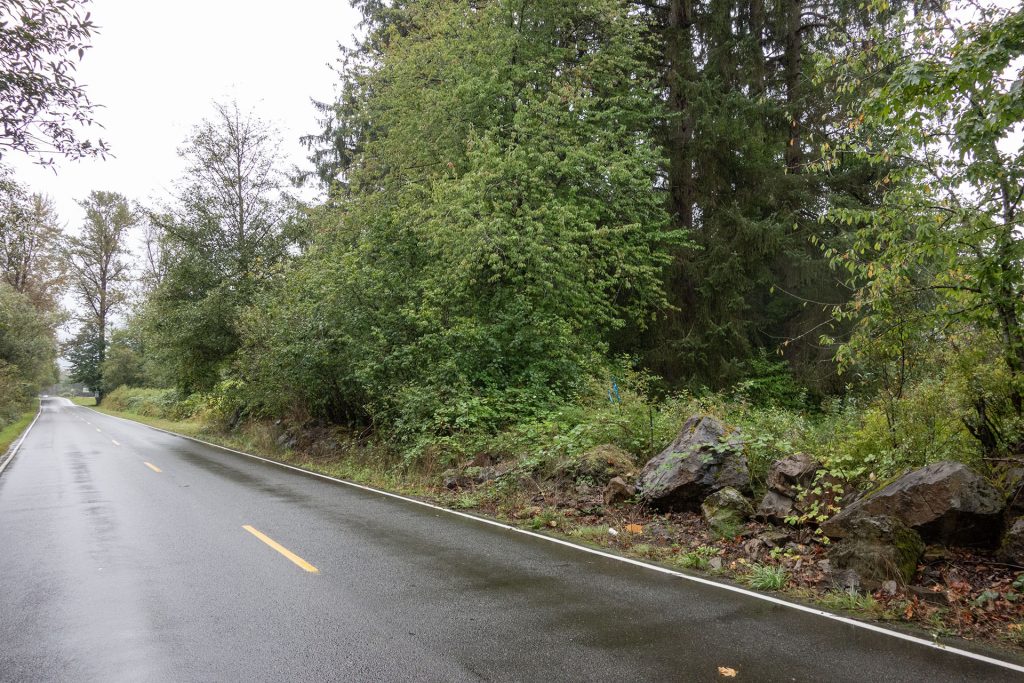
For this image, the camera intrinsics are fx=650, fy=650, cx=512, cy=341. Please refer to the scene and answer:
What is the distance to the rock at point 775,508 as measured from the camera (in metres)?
7.95

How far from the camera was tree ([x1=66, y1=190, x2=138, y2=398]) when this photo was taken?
2140 inches

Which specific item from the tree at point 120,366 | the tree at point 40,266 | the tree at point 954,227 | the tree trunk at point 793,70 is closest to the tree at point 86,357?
the tree at point 120,366

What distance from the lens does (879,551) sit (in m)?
6.25

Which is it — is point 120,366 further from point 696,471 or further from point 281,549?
point 696,471

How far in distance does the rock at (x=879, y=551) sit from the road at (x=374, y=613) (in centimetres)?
106

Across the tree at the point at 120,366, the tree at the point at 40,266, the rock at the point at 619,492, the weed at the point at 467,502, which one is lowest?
the weed at the point at 467,502

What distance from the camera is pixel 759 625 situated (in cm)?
530

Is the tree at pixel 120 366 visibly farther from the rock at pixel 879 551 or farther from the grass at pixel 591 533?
the rock at pixel 879 551

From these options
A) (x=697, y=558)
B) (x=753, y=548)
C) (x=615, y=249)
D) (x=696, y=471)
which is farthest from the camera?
(x=615, y=249)

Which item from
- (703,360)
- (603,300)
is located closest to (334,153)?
(603,300)

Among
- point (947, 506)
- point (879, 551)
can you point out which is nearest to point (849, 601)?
point (879, 551)

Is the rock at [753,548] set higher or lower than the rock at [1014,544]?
lower

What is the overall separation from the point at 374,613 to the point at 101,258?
6406cm

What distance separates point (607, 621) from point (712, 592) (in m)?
1.47
